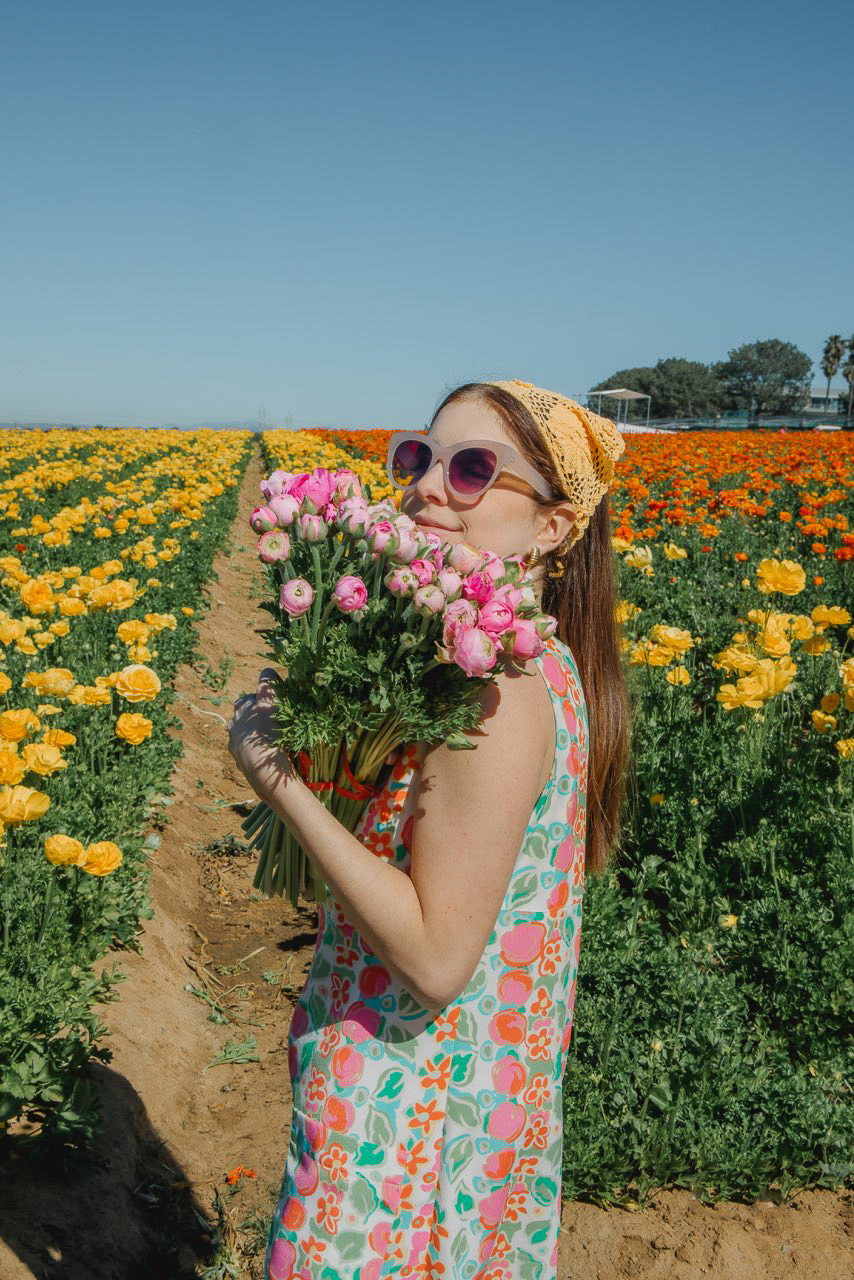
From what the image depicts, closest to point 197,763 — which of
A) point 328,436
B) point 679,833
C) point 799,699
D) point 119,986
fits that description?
point 119,986

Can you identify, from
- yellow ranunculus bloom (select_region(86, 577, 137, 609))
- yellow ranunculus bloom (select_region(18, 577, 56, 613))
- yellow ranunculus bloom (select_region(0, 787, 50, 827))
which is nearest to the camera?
yellow ranunculus bloom (select_region(0, 787, 50, 827))

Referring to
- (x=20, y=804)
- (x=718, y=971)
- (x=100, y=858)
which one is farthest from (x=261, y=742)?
(x=718, y=971)

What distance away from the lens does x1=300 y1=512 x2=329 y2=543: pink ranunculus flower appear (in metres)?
1.25

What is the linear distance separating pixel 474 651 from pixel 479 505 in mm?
443

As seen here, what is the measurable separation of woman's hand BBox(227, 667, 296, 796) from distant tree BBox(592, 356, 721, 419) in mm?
80480

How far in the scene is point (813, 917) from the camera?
143 inches

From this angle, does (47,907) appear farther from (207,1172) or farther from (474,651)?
(474,651)

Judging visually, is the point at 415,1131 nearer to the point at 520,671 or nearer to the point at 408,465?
the point at 520,671

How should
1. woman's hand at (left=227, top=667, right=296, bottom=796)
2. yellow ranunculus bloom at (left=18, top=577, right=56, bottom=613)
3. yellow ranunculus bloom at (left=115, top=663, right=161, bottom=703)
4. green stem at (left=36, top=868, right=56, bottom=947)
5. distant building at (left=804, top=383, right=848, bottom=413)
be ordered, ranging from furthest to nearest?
distant building at (left=804, top=383, right=848, bottom=413)
yellow ranunculus bloom at (left=18, top=577, right=56, bottom=613)
yellow ranunculus bloom at (left=115, top=663, right=161, bottom=703)
green stem at (left=36, top=868, right=56, bottom=947)
woman's hand at (left=227, top=667, right=296, bottom=796)

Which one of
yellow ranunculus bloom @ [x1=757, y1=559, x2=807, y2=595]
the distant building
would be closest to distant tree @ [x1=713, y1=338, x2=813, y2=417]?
the distant building

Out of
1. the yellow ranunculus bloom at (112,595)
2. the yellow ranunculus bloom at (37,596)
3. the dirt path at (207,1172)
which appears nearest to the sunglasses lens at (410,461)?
the dirt path at (207,1172)

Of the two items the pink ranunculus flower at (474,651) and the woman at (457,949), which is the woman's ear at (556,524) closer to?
the woman at (457,949)

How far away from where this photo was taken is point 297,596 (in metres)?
1.21

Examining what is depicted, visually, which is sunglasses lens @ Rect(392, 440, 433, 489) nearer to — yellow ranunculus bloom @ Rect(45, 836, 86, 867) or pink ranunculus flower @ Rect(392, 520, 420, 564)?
pink ranunculus flower @ Rect(392, 520, 420, 564)
